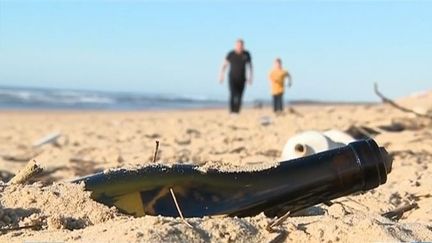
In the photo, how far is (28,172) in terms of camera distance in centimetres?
212

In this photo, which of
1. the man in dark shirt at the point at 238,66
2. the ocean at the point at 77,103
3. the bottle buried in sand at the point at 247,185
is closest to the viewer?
the bottle buried in sand at the point at 247,185

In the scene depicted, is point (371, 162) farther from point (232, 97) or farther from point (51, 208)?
point (232, 97)

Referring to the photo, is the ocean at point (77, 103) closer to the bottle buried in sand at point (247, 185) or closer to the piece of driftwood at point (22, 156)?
the piece of driftwood at point (22, 156)

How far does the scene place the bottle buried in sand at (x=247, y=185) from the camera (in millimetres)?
2012

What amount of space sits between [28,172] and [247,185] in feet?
2.30

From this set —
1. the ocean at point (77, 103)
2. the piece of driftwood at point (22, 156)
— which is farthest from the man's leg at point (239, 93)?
the ocean at point (77, 103)

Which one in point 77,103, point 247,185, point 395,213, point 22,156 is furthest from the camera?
point 77,103

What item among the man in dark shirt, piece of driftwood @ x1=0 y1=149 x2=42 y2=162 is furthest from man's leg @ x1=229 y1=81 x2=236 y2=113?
piece of driftwood @ x1=0 y1=149 x2=42 y2=162

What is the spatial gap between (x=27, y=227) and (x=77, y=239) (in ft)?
0.79

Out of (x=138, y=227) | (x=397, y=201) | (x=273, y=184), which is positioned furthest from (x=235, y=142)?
(x=138, y=227)

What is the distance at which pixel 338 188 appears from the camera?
6.74 feet

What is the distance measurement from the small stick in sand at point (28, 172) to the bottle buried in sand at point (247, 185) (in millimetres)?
156

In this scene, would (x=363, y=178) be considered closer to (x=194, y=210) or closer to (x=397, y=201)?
(x=194, y=210)

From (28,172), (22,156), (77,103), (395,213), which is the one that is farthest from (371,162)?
(77,103)
